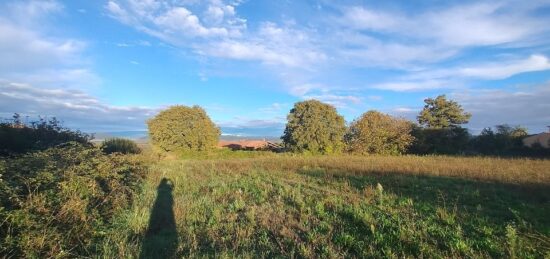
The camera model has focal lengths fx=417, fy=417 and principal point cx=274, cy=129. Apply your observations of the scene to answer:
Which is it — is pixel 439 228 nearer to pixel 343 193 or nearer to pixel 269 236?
pixel 269 236

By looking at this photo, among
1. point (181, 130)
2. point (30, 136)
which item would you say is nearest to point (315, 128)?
point (181, 130)

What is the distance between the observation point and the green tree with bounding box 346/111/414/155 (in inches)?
1768

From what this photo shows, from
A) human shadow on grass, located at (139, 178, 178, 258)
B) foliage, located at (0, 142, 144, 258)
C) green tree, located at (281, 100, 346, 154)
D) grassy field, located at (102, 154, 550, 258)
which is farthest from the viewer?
green tree, located at (281, 100, 346, 154)

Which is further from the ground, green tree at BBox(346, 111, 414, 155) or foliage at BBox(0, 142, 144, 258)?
green tree at BBox(346, 111, 414, 155)

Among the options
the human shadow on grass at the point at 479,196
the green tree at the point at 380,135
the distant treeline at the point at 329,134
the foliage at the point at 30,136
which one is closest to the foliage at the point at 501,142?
the distant treeline at the point at 329,134

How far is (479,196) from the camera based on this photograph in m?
11.2

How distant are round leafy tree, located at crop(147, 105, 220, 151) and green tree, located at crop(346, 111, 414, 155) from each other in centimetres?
1617

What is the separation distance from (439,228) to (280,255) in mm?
3028

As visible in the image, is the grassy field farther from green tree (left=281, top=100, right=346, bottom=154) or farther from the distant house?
the distant house

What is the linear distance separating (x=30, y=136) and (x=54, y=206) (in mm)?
12163

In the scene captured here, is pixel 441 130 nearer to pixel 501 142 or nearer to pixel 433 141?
pixel 433 141

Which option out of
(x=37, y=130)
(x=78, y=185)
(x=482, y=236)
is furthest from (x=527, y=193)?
(x=37, y=130)

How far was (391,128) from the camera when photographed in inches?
1816

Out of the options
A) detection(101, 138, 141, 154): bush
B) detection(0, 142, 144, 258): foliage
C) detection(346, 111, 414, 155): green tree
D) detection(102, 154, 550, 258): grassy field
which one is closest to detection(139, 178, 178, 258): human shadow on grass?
detection(102, 154, 550, 258): grassy field
